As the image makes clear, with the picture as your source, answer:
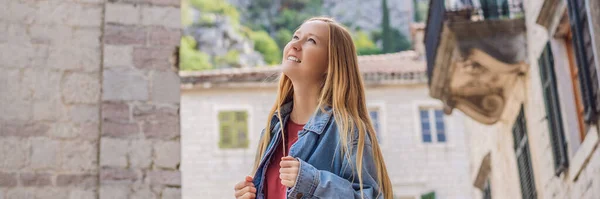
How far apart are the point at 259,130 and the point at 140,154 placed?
1993cm

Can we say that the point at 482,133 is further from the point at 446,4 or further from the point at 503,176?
the point at 446,4

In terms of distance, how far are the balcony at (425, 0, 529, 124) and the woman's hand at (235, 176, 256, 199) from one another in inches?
336

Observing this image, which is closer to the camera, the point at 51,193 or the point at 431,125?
the point at 51,193

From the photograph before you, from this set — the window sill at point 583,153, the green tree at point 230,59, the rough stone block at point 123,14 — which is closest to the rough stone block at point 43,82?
the rough stone block at point 123,14

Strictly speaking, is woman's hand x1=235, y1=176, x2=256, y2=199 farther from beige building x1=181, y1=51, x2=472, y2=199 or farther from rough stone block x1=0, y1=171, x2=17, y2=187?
beige building x1=181, y1=51, x2=472, y2=199

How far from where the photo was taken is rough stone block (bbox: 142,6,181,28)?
940 cm

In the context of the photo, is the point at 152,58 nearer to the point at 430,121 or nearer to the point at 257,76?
the point at 257,76

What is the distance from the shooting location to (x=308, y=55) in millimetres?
4020

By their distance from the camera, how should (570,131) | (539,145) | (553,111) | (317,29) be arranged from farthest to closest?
1. (539,145)
2. (553,111)
3. (570,131)
4. (317,29)

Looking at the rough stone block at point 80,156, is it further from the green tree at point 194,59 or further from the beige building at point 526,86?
the green tree at point 194,59

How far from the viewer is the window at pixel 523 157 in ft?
41.3

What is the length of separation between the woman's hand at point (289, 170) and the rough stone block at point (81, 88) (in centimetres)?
562

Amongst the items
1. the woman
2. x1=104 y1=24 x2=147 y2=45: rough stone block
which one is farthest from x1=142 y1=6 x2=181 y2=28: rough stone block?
the woman

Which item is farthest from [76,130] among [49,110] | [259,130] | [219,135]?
[219,135]
